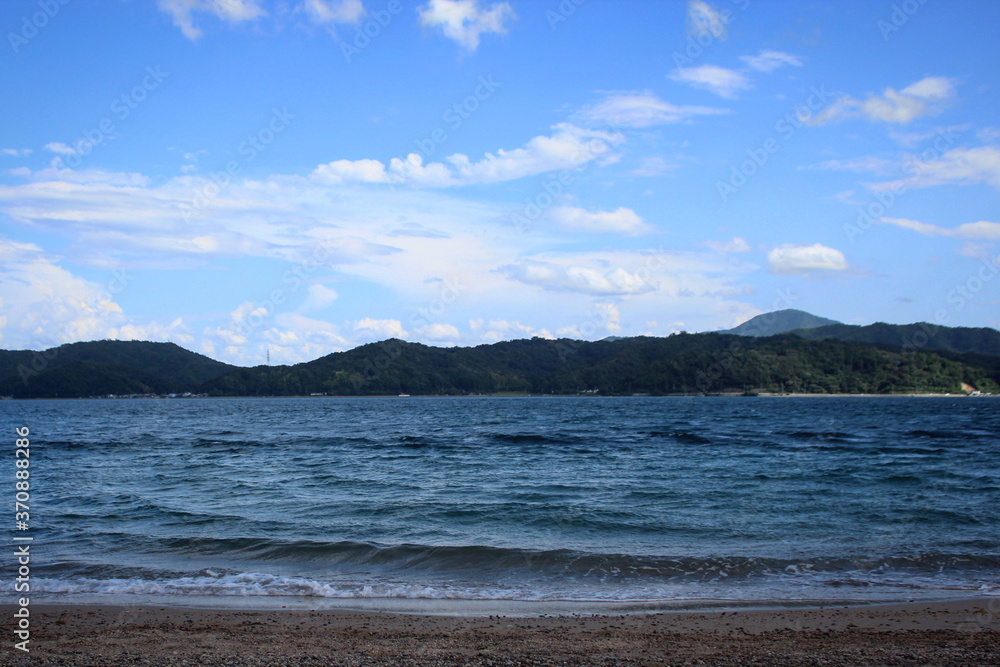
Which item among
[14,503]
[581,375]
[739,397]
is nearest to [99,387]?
[581,375]

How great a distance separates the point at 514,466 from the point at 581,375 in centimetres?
17407

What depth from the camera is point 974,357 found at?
166 metres

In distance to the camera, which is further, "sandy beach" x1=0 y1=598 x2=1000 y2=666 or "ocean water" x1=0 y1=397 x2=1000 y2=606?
"ocean water" x1=0 y1=397 x2=1000 y2=606

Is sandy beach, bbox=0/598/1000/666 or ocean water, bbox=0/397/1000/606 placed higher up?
sandy beach, bbox=0/598/1000/666

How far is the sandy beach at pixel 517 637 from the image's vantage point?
693cm

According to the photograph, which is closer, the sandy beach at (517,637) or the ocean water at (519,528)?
the sandy beach at (517,637)

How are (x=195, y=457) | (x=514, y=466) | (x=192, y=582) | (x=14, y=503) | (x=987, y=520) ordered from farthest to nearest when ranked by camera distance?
(x=195, y=457), (x=514, y=466), (x=14, y=503), (x=987, y=520), (x=192, y=582)

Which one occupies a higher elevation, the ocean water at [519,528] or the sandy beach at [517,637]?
the sandy beach at [517,637]

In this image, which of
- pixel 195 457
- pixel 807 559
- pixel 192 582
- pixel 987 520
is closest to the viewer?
pixel 192 582

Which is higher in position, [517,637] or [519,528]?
[517,637]

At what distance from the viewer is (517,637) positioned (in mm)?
7801

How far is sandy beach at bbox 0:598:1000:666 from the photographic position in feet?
22.7

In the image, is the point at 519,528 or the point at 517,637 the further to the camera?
the point at 519,528

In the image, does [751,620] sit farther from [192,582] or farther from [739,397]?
[739,397]
